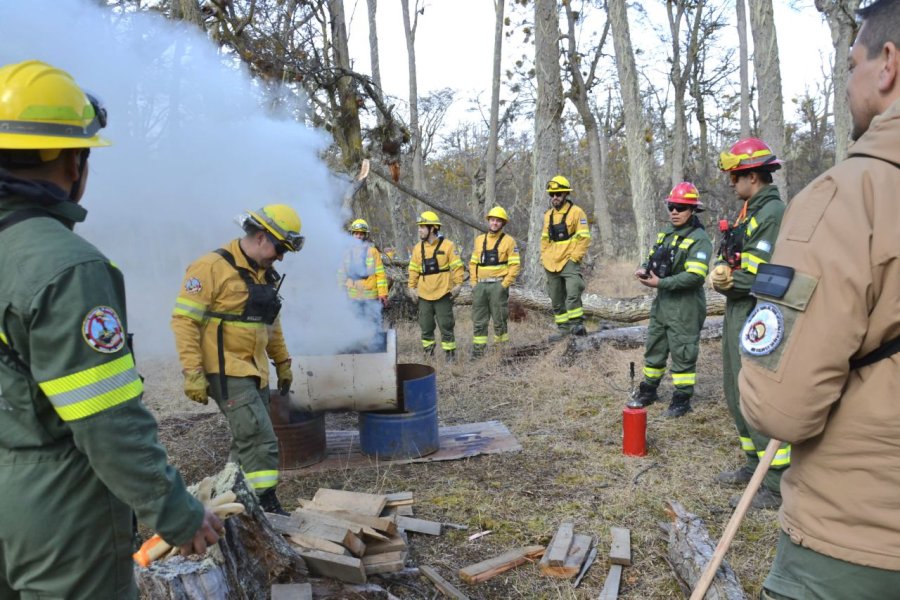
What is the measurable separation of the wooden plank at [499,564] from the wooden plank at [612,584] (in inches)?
16.5

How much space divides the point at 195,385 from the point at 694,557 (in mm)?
2876

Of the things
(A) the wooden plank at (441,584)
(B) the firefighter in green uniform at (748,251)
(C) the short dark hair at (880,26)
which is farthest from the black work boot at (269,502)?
(C) the short dark hair at (880,26)

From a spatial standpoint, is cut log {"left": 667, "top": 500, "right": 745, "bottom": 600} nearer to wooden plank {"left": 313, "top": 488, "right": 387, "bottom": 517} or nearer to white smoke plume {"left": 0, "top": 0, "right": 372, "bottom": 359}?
wooden plank {"left": 313, "top": 488, "right": 387, "bottom": 517}

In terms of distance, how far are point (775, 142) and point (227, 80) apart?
31.2 ft

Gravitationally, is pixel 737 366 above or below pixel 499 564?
above

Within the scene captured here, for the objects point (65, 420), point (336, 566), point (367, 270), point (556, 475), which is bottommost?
point (556, 475)

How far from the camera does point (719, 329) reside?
8.16 metres

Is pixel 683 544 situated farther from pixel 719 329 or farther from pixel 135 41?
pixel 719 329

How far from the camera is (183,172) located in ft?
16.1

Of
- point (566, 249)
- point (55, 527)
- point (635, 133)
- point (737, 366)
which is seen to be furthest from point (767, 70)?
point (55, 527)

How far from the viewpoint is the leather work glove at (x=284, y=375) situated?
4.35m

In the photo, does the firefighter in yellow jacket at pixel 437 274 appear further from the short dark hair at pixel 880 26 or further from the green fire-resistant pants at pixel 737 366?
the short dark hair at pixel 880 26

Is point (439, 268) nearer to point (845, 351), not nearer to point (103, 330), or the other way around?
point (103, 330)

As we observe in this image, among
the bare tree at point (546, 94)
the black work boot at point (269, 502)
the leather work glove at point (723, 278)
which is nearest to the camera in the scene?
the black work boot at point (269, 502)
